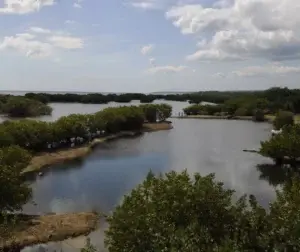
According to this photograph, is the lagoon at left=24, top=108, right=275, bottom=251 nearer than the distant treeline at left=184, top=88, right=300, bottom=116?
Yes

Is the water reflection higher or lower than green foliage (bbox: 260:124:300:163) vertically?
lower

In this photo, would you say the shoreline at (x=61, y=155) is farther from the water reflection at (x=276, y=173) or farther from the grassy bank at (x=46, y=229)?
the water reflection at (x=276, y=173)

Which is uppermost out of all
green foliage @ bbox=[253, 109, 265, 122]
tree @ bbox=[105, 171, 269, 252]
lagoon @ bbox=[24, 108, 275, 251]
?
tree @ bbox=[105, 171, 269, 252]

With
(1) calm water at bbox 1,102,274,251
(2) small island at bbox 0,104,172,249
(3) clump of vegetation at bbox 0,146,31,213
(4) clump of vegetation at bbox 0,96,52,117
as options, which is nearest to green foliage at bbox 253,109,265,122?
(2) small island at bbox 0,104,172,249

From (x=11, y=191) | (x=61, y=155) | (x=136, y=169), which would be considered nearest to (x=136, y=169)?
(x=136, y=169)

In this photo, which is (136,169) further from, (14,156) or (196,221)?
(196,221)

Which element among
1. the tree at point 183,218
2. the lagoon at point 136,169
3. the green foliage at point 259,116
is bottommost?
the lagoon at point 136,169

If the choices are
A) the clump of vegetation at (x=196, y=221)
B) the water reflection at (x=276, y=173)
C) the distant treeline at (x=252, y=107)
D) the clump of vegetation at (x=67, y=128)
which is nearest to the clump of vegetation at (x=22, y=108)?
the clump of vegetation at (x=67, y=128)

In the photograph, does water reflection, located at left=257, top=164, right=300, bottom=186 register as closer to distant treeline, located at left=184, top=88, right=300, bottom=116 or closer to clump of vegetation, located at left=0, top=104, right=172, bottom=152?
clump of vegetation, located at left=0, top=104, right=172, bottom=152
